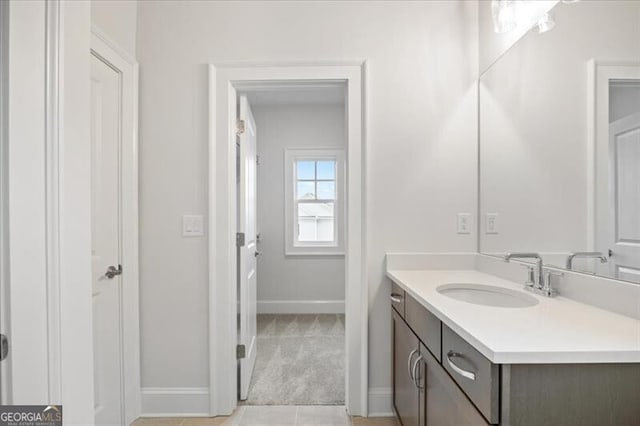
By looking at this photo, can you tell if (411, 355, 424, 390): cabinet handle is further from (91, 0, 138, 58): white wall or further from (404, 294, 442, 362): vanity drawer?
(91, 0, 138, 58): white wall

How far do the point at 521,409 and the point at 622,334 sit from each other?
0.38m

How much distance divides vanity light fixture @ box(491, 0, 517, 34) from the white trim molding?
722 millimetres

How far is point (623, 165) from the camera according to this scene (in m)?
1.03

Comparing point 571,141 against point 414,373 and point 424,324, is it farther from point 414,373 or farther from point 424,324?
point 414,373

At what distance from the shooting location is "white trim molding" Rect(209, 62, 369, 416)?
A: 1860 millimetres

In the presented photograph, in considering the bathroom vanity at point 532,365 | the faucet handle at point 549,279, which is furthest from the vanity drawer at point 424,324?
the faucet handle at point 549,279

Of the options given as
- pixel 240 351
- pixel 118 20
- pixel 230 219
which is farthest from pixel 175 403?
pixel 118 20

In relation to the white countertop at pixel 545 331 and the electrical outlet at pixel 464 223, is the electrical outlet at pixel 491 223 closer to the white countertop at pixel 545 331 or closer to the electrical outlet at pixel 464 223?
the electrical outlet at pixel 464 223

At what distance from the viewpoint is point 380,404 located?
6.12 ft

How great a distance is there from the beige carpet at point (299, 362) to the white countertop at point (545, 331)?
1.28 metres

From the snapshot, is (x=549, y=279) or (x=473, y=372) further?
(x=549, y=279)

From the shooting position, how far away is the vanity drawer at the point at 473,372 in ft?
2.55

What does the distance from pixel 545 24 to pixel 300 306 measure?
3.38 metres

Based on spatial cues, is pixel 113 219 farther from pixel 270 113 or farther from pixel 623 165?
pixel 270 113
